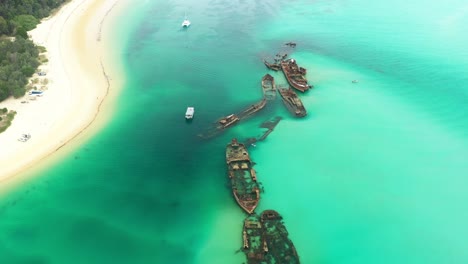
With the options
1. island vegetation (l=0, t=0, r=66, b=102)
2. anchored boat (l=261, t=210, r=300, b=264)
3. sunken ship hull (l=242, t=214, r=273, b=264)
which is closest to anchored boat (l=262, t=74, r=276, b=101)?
anchored boat (l=261, t=210, r=300, b=264)

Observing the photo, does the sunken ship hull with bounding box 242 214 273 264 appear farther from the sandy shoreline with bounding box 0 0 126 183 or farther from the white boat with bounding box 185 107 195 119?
the sandy shoreline with bounding box 0 0 126 183

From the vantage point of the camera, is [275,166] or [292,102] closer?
[275,166]

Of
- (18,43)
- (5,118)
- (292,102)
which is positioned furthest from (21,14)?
(292,102)

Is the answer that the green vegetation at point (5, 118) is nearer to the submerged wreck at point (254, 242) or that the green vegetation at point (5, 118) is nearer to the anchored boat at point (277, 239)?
the submerged wreck at point (254, 242)

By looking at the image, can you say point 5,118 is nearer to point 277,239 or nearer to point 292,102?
point 277,239

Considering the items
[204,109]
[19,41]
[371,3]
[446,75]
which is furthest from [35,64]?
[371,3]

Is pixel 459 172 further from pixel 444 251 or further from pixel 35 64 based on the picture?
pixel 35 64

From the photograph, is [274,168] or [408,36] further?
[408,36]

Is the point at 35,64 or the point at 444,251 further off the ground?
the point at 35,64
